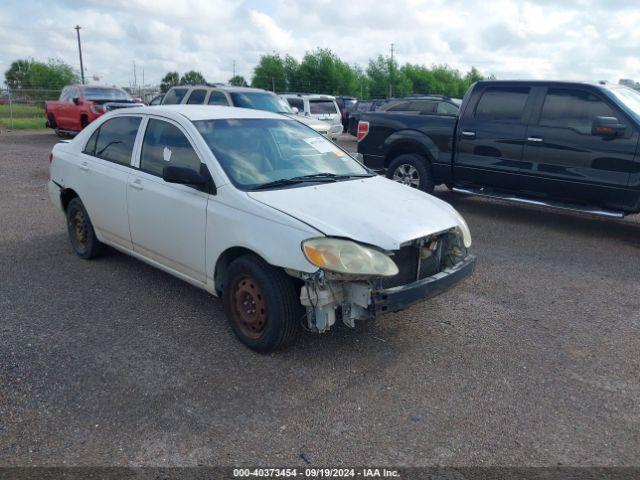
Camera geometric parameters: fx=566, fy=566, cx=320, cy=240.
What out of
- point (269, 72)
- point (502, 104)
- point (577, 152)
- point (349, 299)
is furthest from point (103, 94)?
point (269, 72)

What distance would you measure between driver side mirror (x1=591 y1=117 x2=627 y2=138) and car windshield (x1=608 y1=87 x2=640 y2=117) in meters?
0.37

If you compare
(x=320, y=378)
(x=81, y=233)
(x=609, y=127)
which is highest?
(x=609, y=127)

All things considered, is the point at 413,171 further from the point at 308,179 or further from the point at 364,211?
the point at 364,211

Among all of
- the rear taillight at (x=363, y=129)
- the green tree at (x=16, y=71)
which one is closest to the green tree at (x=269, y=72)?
the green tree at (x=16, y=71)

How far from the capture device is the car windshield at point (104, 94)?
729 inches

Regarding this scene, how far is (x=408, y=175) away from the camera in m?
9.16

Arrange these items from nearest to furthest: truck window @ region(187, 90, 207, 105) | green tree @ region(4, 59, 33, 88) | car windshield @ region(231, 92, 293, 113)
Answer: car windshield @ region(231, 92, 293, 113) < truck window @ region(187, 90, 207, 105) < green tree @ region(4, 59, 33, 88)

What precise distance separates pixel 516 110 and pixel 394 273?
5.37 m

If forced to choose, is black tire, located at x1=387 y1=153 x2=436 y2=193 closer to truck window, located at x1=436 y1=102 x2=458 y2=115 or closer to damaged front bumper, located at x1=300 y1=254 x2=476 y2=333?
damaged front bumper, located at x1=300 y1=254 x2=476 y2=333

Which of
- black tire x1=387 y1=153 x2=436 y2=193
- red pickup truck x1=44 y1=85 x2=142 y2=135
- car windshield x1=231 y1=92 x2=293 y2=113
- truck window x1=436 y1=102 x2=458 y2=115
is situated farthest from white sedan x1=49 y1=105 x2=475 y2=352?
red pickup truck x1=44 y1=85 x2=142 y2=135

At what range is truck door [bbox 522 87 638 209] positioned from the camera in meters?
7.02

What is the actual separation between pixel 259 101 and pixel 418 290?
11212 millimetres

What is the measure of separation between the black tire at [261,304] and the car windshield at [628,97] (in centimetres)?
568

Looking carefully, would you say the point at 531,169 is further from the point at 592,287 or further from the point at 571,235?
the point at 592,287
